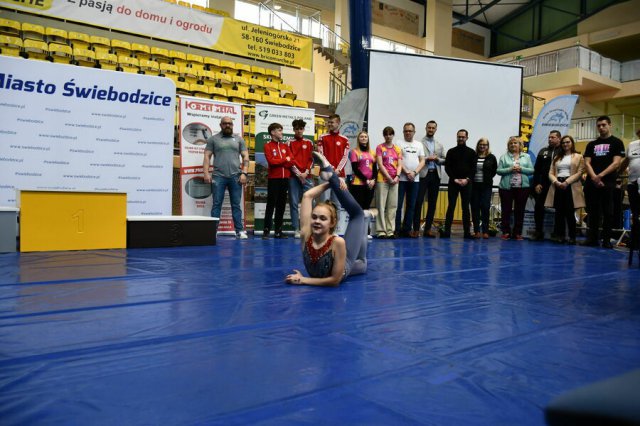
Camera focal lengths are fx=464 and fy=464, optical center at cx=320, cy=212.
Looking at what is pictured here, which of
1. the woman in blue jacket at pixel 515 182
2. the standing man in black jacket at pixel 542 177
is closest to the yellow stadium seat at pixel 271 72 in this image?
the woman in blue jacket at pixel 515 182

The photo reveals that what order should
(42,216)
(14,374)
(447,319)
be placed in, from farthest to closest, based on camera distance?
(42,216), (447,319), (14,374)

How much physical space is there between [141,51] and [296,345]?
437 inches

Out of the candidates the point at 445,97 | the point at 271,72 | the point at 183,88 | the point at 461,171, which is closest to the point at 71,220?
the point at 461,171

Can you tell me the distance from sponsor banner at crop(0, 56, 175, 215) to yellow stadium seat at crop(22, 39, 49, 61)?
17.5ft

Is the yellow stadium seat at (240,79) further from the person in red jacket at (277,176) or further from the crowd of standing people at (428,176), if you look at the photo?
the person in red jacket at (277,176)

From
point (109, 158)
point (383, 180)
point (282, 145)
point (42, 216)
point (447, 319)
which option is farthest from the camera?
point (383, 180)

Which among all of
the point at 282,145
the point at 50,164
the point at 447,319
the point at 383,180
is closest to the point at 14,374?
the point at 447,319

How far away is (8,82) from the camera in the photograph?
5.09 metres

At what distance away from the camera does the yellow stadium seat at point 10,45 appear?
30.4 feet

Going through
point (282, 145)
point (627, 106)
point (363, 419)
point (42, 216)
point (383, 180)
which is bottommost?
point (363, 419)

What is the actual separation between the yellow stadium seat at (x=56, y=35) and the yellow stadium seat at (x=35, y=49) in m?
0.50

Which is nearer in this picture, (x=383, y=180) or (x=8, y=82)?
(x=8, y=82)

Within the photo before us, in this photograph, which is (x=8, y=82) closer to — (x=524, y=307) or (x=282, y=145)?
(x=282, y=145)

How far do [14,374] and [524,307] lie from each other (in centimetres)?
239
